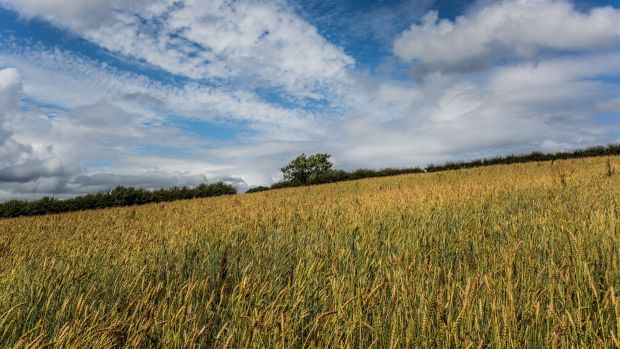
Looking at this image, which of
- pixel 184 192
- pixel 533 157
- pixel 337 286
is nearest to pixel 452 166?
pixel 533 157

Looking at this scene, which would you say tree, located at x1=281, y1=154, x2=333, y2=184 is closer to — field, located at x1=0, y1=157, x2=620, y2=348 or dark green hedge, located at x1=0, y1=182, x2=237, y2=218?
dark green hedge, located at x1=0, y1=182, x2=237, y2=218

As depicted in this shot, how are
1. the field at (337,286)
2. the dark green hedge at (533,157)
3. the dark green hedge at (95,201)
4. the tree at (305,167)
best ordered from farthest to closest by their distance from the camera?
the tree at (305,167), the dark green hedge at (533,157), the dark green hedge at (95,201), the field at (337,286)

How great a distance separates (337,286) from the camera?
2.53m

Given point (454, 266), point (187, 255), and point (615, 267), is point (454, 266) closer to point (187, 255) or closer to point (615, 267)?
point (615, 267)

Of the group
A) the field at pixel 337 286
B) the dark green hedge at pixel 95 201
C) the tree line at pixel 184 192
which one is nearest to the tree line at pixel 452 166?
the tree line at pixel 184 192

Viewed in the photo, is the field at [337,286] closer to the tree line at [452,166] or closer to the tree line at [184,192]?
the tree line at [184,192]

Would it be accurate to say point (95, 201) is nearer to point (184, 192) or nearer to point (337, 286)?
point (184, 192)

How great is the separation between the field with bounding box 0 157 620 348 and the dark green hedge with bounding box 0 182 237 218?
57.5 feet

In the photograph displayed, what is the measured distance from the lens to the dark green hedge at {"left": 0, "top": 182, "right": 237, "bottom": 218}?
2188 centimetres

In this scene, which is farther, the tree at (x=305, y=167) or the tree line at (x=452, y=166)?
the tree at (x=305, y=167)

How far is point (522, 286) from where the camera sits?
9.51ft

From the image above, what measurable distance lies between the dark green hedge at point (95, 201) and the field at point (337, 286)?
17.5 meters

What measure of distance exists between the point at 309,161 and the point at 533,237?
→ 4996 centimetres

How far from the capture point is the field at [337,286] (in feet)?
6.86
